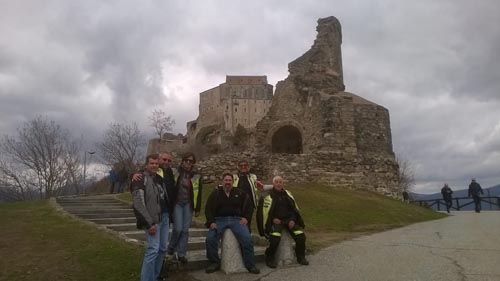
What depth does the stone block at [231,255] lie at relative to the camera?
595 centimetres

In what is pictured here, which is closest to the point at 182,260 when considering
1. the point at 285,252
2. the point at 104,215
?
the point at 285,252

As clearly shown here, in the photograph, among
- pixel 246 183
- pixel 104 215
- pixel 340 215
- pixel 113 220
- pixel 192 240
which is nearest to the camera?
pixel 246 183

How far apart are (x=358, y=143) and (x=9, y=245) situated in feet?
56.1

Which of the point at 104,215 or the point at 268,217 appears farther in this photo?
the point at 104,215

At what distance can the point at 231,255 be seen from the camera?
602cm

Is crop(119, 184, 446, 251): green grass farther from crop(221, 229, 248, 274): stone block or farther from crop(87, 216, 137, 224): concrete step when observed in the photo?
crop(221, 229, 248, 274): stone block

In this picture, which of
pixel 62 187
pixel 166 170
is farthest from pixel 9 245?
pixel 62 187

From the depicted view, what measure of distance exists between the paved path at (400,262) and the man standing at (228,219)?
0.32 meters

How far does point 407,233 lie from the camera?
9.90 m

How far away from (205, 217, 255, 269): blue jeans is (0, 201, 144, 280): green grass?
1.12 m

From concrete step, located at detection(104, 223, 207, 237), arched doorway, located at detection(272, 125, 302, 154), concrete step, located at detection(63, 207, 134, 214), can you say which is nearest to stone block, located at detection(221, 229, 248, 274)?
concrete step, located at detection(104, 223, 207, 237)

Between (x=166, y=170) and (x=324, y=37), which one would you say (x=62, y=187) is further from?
(x=166, y=170)

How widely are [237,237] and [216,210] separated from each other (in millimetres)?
559

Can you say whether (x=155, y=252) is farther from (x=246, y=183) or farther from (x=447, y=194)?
(x=447, y=194)
